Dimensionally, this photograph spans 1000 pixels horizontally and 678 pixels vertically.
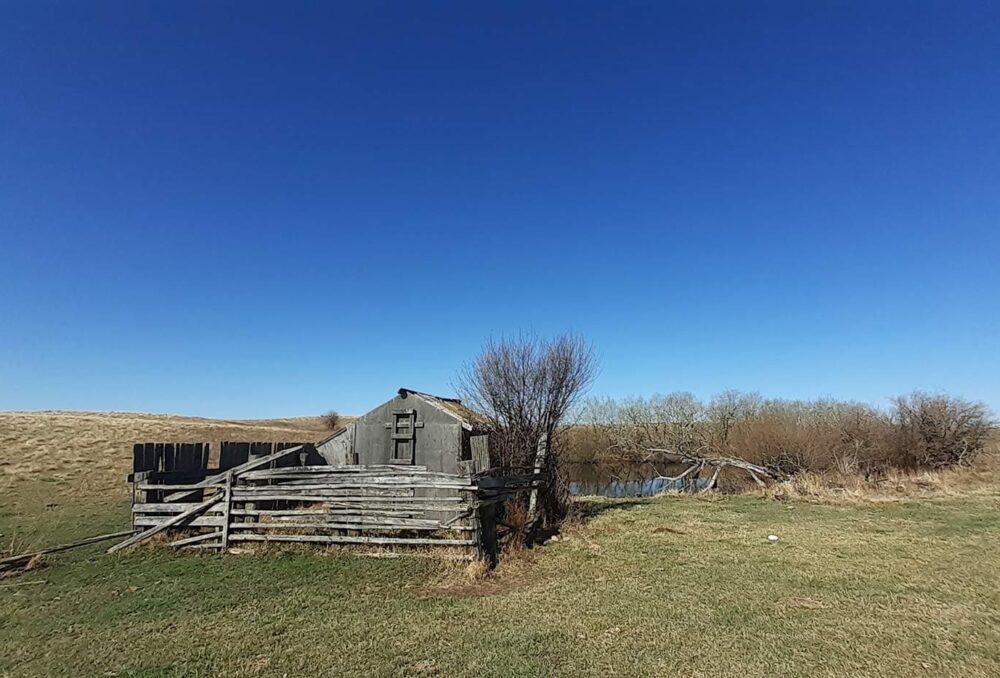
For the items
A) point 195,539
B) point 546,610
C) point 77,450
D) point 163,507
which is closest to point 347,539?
point 195,539

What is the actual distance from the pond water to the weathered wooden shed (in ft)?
33.6

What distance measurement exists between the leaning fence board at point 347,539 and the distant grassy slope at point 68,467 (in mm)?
Result: 4740

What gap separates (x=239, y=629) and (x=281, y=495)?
4.49 meters

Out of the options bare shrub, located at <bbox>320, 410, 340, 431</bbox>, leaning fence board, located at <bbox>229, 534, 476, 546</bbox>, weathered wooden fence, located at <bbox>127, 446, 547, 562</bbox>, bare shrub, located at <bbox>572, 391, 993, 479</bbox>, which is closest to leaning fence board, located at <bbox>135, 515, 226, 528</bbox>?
weathered wooden fence, located at <bbox>127, 446, 547, 562</bbox>

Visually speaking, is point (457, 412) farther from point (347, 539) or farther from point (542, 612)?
point (542, 612)

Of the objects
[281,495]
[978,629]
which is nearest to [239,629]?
[281,495]

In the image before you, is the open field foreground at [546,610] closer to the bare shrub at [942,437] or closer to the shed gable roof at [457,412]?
the shed gable roof at [457,412]

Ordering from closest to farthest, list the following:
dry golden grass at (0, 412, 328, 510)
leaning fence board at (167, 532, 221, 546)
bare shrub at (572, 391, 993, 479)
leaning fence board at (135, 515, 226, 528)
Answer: leaning fence board at (167, 532, 221, 546), leaning fence board at (135, 515, 226, 528), dry golden grass at (0, 412, 328, 510), bare shrub at (572, 391, 993, 479)

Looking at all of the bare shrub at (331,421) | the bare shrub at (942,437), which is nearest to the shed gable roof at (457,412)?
the bare shrub at (942,437)

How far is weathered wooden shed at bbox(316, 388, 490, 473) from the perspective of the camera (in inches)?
533

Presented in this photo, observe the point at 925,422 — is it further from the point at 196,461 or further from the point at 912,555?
the point at 196,461

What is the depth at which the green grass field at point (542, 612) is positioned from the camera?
5.34m

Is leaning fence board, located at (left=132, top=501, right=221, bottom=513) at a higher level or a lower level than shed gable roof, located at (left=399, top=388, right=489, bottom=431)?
lower

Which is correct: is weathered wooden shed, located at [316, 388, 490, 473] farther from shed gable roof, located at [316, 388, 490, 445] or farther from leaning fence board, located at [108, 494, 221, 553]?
leaning fence board, located at [108, 494, 221, 553]
